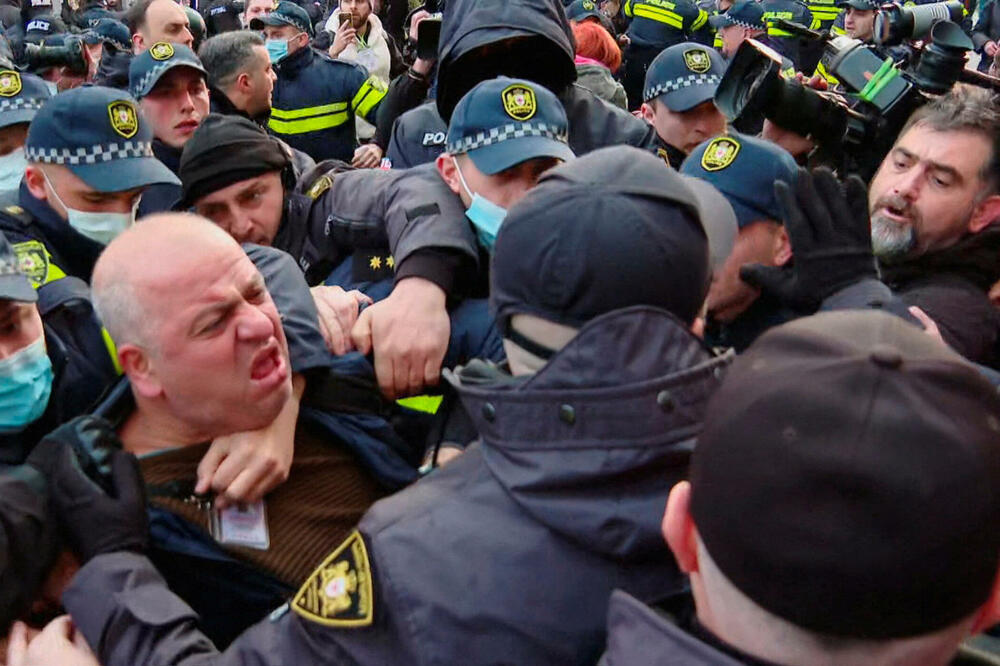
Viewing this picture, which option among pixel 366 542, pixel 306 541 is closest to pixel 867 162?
pixel 306 541

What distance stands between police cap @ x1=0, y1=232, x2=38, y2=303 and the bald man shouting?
0.14 m

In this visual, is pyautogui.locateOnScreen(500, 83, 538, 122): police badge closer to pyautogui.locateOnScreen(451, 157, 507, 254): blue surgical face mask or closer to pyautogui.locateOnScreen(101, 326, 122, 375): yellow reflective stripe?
pyautogui.locateOnScreen(451, 157, 507, 254): blue surgical face mask

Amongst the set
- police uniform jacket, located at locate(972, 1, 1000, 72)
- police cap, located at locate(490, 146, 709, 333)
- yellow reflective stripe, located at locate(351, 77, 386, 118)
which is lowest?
police uniform jacket, located at locate(972, 1, 1000, 72)

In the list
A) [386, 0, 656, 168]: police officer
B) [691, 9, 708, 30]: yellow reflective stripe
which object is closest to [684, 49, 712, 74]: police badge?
[386, 0, 656, 168]: police officer

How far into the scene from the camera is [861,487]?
84 cm

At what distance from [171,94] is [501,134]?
8.03ft

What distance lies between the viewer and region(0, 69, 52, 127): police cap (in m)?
4.00

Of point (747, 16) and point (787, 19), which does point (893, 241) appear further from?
point (787, 19)

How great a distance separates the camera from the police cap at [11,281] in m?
1.87

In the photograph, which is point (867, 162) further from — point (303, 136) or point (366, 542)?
point (303, 136)

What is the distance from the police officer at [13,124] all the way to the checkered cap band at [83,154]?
89cm

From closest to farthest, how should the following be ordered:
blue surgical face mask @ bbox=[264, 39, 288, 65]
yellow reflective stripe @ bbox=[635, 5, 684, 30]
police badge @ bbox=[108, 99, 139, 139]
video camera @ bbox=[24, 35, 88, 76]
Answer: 1. police badge @ bbox=[108, 99, 139, 139]
2. blue surgical face mask @ bbox=[264, 39, 288, 65]
3. video camera @ bbox=[24, 35, 88, 76]
4. yellow reflective stripe @ bbox=[635, 5, 684, 30]

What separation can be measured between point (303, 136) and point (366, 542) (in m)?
4.87

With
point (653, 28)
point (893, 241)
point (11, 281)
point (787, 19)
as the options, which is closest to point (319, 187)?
point (11, 281)
